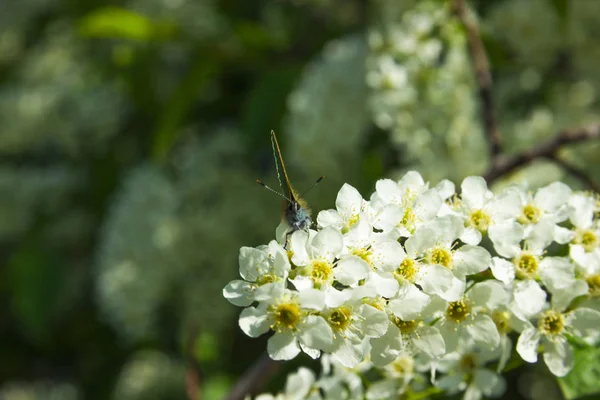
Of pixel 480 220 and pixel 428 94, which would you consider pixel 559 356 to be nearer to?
pixel 480 220

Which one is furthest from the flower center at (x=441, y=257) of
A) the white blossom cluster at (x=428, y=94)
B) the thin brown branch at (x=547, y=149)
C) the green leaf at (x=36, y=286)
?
the green leaf at (x=36, y=286)

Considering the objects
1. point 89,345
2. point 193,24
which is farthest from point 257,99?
point 89,345

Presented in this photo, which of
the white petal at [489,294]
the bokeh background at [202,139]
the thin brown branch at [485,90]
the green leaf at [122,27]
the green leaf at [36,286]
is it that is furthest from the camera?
the green leaf at [36,286]

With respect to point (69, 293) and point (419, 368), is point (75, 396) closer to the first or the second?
point (69, 293)

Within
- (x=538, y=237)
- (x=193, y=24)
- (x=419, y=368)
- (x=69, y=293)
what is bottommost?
(x=69, y=293)

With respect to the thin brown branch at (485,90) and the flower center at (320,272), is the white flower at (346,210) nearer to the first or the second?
the flower center at (320,272)

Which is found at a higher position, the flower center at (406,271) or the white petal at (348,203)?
the white petal at (348,203)

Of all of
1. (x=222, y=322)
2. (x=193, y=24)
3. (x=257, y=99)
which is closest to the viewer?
(x=257, y=99)
